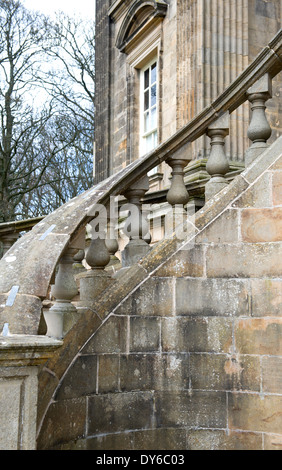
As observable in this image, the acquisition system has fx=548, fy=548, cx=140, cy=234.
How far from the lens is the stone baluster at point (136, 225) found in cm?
396

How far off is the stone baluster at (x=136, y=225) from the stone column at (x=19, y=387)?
4.85ft

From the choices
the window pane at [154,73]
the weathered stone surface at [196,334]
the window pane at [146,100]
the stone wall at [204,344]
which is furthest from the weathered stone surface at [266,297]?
the window pane at [146,100]

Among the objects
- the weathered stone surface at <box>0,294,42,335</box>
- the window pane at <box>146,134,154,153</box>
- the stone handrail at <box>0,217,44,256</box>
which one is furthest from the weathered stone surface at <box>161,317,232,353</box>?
the window pane at <box>146,134,154,153</box>

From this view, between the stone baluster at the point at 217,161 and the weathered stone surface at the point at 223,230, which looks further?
the stone baluster at the point at 217,161

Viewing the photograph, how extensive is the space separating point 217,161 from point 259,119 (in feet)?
1.39

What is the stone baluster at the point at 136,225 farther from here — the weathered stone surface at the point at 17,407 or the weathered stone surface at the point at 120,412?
the weathered stone surface at the point at 17,407

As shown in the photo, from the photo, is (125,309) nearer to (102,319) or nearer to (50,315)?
(102,319)

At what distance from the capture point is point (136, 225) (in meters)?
4.01

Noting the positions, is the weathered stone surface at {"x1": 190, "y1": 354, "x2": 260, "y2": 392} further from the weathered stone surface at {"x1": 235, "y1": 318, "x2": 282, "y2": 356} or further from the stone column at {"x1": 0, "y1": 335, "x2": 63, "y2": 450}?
the stone column at {"x1": 0, "y1": 335, "x2": 63, "y2": 450}

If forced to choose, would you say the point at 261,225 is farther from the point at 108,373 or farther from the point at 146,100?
the point at 146,100

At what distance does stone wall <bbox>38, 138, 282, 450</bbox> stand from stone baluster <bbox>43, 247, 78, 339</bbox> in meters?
0.20

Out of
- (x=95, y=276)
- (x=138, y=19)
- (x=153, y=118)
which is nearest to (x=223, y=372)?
(x=95, y=276)

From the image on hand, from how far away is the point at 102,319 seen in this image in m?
3.55

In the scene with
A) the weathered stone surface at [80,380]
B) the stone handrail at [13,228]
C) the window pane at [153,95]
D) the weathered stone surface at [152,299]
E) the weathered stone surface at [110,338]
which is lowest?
the weathered stone surface at [80,380]
